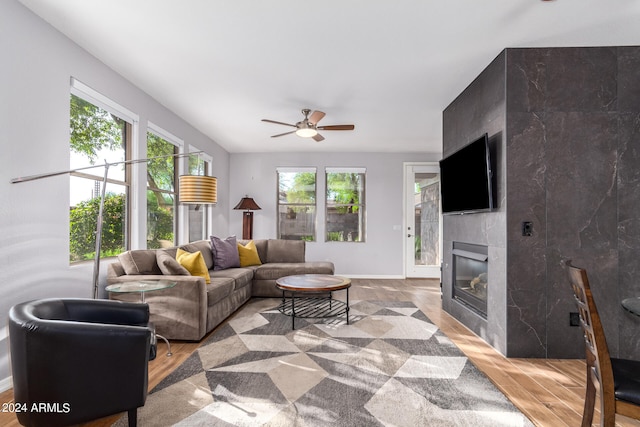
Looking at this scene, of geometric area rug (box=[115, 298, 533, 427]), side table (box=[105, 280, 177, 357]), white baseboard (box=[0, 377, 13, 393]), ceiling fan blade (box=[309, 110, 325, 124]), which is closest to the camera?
geometric area rug (box=[115, 298, 533, 427])

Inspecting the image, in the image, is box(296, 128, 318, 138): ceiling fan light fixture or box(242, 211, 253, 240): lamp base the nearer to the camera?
box(296, 128, 318, 138): ceiling fan light fixture

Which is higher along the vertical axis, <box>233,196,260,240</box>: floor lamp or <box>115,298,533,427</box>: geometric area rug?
<box>233,196,260,240</box>: floor lamp

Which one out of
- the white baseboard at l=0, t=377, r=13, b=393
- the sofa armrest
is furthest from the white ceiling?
the white baseboard at l=0, t=377, r=13, b=393

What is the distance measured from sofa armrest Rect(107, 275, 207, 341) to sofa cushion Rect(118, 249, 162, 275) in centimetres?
16

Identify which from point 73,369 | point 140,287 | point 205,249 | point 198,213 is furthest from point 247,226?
point 73,369

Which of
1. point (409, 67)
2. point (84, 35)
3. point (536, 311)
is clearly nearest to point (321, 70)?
point (409, 67)

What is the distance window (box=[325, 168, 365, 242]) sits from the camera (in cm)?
742

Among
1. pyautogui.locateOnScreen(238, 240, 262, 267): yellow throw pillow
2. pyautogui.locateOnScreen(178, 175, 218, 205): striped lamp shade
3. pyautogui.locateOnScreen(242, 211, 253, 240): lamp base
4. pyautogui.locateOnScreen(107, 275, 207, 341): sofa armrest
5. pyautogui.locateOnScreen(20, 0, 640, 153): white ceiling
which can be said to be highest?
pyautogui.locateOnScreen(20, 0, 640, 153): white ceiling

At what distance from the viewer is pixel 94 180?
3434mm

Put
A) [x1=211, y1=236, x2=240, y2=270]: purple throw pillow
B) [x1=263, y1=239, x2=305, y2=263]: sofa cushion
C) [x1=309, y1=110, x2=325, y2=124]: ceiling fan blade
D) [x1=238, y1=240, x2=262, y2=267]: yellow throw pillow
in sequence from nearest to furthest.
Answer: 1. [x1=309, y1=110, x2=325, y2=124]: ceiling fan blade
2. [x1=211, y1=236, x2=240, y2=270]: purple throw pillow
3. [x1=238, y1=240, x2=262, y2=267]: yellow throw pillow
4. [x1=263, y1=239, x2=305, y2=263]: sofa cushion

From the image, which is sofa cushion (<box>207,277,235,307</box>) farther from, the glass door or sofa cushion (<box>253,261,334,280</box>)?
the glass door

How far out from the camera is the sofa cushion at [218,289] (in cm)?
358

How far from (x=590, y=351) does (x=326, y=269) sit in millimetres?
3867

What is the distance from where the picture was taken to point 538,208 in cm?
301
